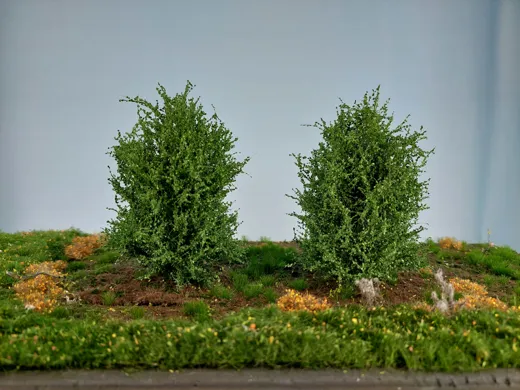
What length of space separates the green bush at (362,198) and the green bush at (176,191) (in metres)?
1.77

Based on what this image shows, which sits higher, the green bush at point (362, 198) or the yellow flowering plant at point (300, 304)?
the green bush at point (362, 198)

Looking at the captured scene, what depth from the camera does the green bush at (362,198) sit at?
32.9ft

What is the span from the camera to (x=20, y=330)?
23.7ft

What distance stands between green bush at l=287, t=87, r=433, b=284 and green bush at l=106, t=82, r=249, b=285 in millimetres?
1768

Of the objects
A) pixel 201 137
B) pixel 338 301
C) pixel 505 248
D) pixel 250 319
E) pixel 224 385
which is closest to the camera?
pixel 224 385

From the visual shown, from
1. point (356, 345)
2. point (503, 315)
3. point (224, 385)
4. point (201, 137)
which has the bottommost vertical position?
point (224, 385)

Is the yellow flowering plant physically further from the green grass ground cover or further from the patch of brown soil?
the patch of brown soil

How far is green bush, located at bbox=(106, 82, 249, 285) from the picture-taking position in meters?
10.0

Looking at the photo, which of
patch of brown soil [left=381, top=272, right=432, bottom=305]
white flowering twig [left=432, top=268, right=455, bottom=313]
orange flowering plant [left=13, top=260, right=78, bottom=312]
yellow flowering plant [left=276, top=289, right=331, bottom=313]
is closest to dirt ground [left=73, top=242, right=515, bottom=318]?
patch of brown soil [left=381, top=272, right=432, bottom=305]

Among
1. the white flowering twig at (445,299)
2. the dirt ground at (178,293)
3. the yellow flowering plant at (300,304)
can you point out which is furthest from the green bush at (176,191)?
the white flowering twig at (445,299)

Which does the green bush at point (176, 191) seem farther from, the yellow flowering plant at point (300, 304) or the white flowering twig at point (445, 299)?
the white flowering twig at point (445, 299)

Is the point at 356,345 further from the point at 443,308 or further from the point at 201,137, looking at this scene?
the point at 201,137

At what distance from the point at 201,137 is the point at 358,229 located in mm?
3904

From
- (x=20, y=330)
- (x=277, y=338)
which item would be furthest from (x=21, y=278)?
(x=277, y=338)
